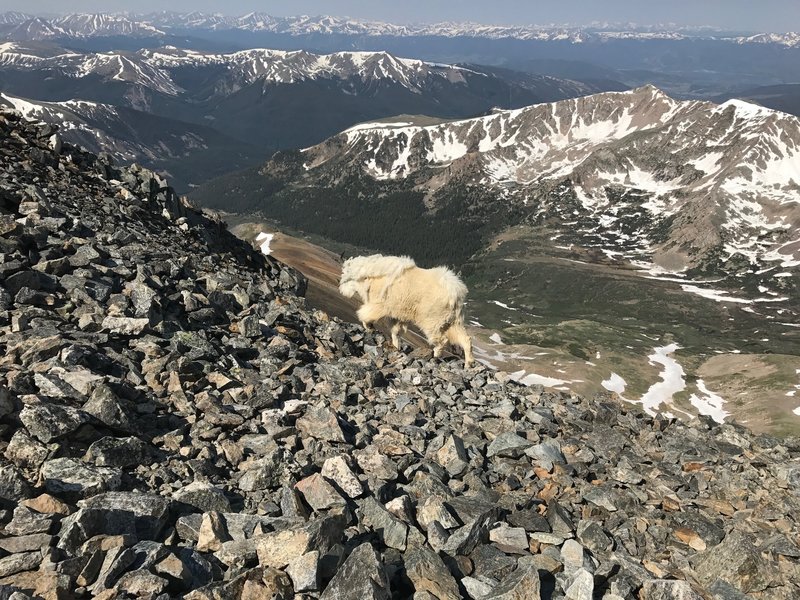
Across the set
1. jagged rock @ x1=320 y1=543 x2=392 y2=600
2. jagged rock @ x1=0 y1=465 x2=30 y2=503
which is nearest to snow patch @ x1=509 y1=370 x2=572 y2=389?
jagged rock @ x1=320 y1=543 x2=392 y2=600

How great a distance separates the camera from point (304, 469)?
31.7 feet

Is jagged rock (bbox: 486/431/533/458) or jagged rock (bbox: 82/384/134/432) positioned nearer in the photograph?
jagged rock (bbox: 82/384/134/432)

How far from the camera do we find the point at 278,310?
62.8 feet

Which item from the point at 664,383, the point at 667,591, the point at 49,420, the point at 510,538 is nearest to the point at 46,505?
the point at 49,420

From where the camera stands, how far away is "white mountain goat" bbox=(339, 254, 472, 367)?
20.6 m

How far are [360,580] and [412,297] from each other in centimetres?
1495

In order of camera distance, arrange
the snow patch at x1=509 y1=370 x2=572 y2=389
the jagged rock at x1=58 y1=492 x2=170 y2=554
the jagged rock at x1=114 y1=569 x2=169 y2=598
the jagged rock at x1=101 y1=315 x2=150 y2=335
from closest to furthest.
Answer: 1. the jagged rock at x1=114 y1=569 x2=169 y2=598
2. the jagged rock at x1=58 y1=492 x2=170 y2=554
3. the jagged rock at x1=101 y1=315 x2=150 y2=335
4. the snow patch at x1=509 y1=370 x2=572 y2=389

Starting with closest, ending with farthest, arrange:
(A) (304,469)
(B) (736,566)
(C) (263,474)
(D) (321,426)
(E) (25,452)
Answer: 1. (E) (25,452)
2. (B) (736,566)
3. (C) (263,474)
4. (A) (304,469)
5. (D) (321,426)

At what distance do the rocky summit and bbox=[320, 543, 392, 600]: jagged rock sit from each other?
0.03m

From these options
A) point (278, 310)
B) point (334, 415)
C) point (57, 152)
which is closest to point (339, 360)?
point (278, 310)

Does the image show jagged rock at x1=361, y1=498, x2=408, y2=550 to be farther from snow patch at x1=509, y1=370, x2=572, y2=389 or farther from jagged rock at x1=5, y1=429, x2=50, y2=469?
snow patch at x1=509, y1=370, x2=572, y2=389

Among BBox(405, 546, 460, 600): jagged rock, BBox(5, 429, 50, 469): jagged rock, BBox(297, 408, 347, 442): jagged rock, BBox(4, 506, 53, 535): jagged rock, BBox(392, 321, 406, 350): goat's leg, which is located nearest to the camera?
BBox(4, 506, 53, 535): jagged rock

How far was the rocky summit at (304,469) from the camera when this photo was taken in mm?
6730

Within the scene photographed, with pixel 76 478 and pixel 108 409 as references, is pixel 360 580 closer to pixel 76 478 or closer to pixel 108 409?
pixel 76 478
